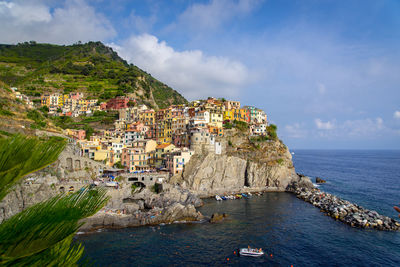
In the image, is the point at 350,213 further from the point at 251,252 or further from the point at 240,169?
the point at 240,169

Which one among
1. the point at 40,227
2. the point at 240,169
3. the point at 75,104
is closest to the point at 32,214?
the point at 40,227

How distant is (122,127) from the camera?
7362 centimetres

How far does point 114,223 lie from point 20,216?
3505 centimetres

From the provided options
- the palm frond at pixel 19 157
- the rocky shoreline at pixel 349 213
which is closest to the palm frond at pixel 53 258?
the palm frond at pixel 19 157

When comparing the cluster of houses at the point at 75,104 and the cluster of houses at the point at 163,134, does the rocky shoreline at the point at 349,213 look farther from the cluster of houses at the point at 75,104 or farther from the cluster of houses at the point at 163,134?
the cluster of houses at the point at 75,104

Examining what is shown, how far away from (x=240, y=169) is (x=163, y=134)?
24313mm

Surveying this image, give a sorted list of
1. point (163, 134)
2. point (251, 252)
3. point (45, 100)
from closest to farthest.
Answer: point (251, 252) < point (163, 134) < point (45, 100)

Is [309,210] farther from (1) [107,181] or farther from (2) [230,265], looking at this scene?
(1) [107,181]

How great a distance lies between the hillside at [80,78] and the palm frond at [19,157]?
96273mm

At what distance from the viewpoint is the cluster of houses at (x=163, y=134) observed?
53.6 m

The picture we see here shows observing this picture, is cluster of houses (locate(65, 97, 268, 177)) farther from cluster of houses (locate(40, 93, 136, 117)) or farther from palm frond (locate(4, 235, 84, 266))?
palm frond (locate(4, 235, 84, 266))

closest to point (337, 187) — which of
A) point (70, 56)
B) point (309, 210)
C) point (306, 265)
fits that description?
point (309, 210)

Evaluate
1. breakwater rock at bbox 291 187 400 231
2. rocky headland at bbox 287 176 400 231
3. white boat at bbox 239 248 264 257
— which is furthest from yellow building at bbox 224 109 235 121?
white boat at bbox 239 248 264 257

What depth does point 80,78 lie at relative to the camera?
350 ft
